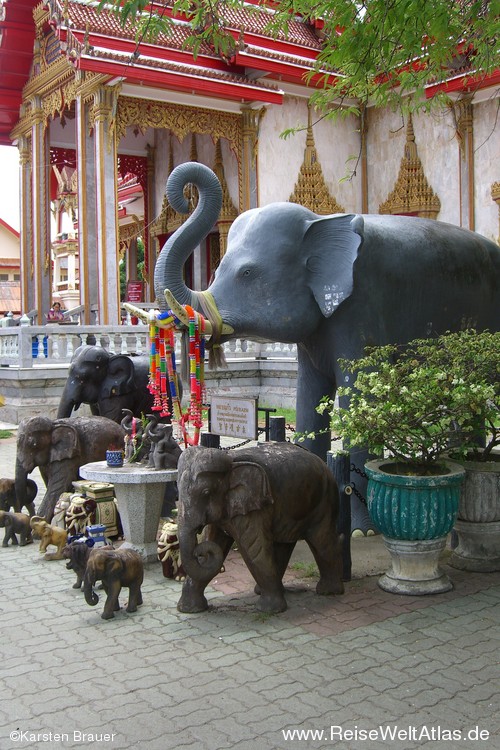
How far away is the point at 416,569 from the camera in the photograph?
4.76 meters

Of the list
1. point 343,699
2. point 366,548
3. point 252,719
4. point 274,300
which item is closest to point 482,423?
point 366,548

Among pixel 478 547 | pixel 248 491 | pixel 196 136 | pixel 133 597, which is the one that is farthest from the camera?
pixel 196 136

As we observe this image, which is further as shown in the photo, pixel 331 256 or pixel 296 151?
pixel 296 151

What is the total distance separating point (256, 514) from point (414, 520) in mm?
910

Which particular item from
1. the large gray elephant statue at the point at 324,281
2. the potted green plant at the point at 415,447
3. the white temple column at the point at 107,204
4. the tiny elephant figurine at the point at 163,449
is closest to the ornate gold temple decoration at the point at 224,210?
the white temple column at the point at 107,204

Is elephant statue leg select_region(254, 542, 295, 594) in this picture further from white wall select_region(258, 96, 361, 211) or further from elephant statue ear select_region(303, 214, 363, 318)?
white wall select_region(258, 96, 361, 211)

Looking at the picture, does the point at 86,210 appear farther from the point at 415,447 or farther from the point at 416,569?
the point at 416,569

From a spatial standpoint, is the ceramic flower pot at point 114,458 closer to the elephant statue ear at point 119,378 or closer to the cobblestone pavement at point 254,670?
the cobblestone pavement at point 254,670

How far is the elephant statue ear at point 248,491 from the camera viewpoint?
4.33 meters

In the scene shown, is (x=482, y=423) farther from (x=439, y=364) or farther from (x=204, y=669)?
(x=204, y=669)

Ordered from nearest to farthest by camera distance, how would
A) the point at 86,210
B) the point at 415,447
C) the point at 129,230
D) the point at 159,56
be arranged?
the point at 415,447, the point at 159,56, the point at 86,210, the point at 129,230

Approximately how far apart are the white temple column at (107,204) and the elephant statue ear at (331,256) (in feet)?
32.7

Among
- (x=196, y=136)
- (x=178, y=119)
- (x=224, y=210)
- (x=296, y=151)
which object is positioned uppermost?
(x=196, y=136)

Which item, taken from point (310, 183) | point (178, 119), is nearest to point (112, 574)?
point (178, 119)
